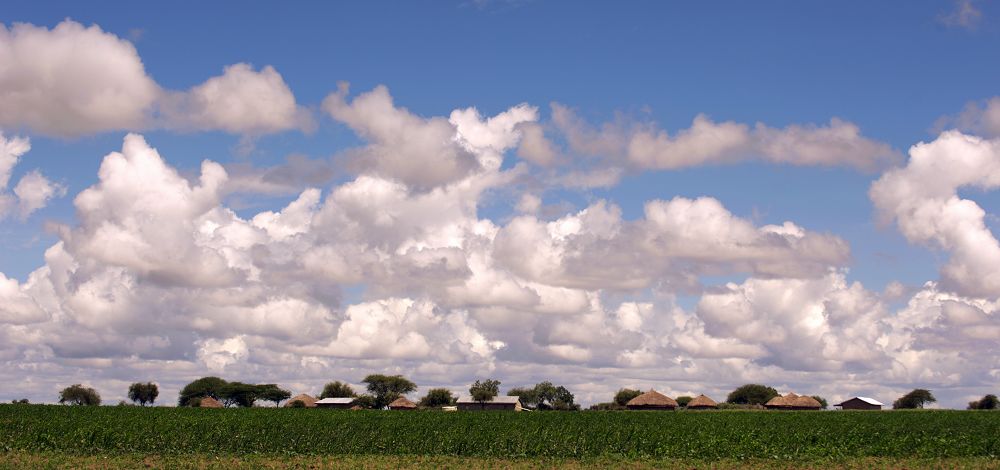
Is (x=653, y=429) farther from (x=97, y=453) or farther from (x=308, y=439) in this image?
(x=97, y=453)

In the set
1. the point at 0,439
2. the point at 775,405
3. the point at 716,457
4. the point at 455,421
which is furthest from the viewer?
the point at 775,405

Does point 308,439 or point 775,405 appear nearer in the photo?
point 308,439

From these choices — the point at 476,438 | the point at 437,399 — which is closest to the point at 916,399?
the point at 437,399

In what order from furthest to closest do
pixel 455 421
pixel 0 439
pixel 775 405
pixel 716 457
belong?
pixel 775 405 < pixel 455 421 < pixel 0 439 < pixel 716 457

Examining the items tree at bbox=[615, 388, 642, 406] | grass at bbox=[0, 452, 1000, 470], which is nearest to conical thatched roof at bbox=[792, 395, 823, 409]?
tree at bbox=[615, 388, 642, 406]

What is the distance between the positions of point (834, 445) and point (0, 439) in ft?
148

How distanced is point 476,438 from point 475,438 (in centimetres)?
5

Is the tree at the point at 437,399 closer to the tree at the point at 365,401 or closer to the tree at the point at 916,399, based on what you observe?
the tree at the point at 365,401

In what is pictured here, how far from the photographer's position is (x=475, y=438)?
5225 cm

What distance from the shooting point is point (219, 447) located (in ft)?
169

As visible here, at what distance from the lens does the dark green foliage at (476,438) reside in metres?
50.4

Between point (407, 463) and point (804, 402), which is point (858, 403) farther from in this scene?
point (407, 463)

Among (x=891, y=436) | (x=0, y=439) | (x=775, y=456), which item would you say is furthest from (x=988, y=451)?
(x=0, y=439)

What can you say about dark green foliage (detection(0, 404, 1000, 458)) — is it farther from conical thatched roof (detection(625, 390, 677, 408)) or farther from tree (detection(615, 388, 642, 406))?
tree (detection(615, 388, 642, 406))
